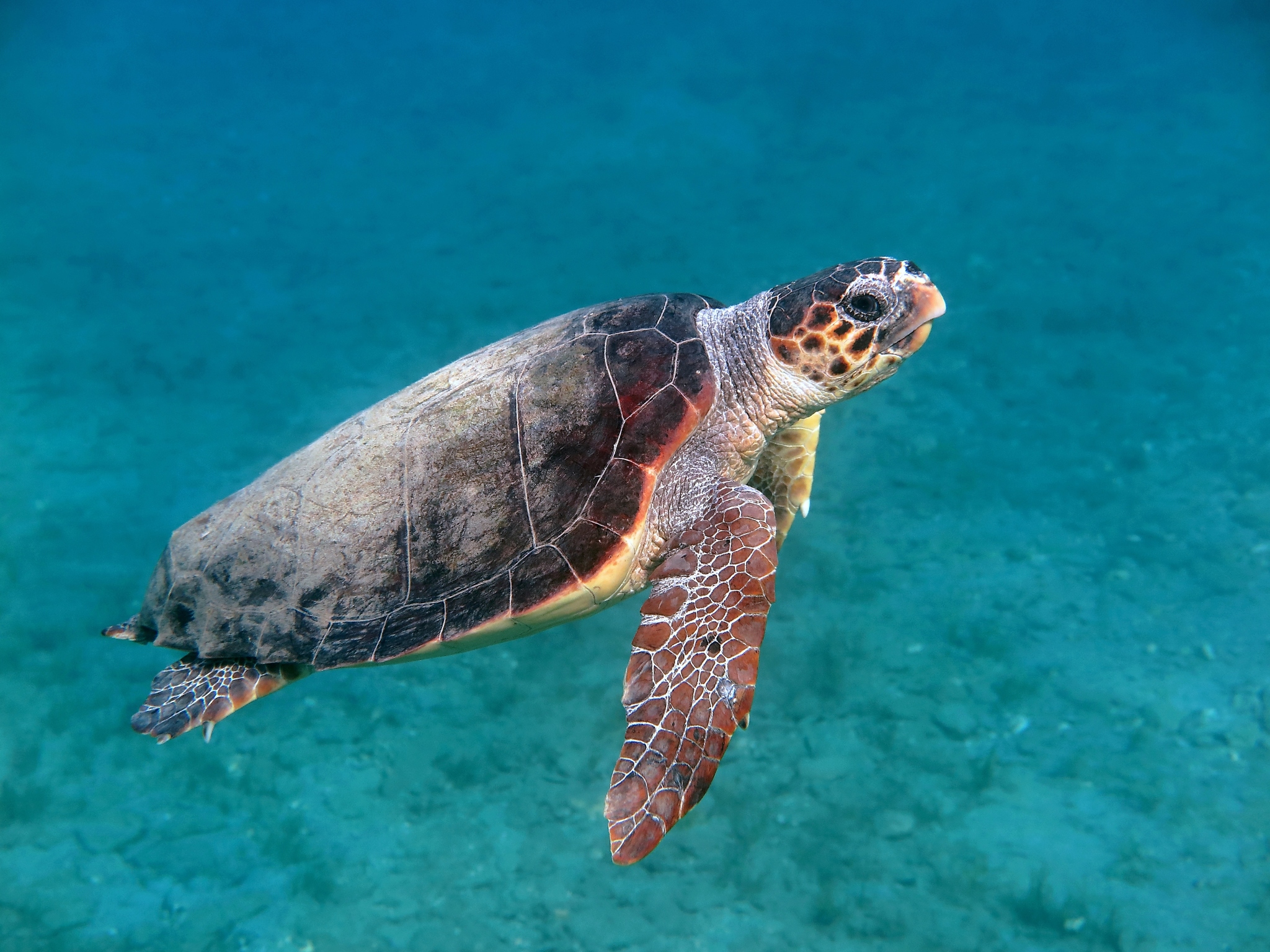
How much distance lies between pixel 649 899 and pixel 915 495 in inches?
141

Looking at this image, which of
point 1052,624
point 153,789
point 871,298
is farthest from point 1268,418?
point 153,789

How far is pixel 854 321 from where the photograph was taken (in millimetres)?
2486

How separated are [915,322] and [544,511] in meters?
1.47

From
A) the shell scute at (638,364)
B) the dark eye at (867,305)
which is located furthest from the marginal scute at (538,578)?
the dark eye at (867,305)

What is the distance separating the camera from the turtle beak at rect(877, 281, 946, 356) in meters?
2.40

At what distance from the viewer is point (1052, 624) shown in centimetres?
481

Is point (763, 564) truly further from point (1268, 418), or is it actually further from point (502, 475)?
point (1268, 418)

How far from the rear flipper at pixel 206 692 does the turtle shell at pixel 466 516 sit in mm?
113

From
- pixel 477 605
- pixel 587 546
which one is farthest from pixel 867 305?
pixel 477 605

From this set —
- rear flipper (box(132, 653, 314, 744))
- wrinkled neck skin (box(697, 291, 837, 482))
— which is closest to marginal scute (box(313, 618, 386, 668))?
rear flipper (box(132, 653, 314, 744))

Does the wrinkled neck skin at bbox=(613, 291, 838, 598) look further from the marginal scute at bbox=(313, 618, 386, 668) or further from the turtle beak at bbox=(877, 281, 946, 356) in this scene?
the marginal scute at bbox=(313, 618, 386, 668)

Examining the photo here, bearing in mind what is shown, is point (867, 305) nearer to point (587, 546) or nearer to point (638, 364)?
point (638, 364)

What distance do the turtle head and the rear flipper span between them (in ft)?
7.10

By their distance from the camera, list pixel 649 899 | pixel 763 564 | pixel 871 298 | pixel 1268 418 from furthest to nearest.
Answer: pixel 1268 418 → pixel 649 899 → pixel 871 298 → pixel 763 564
